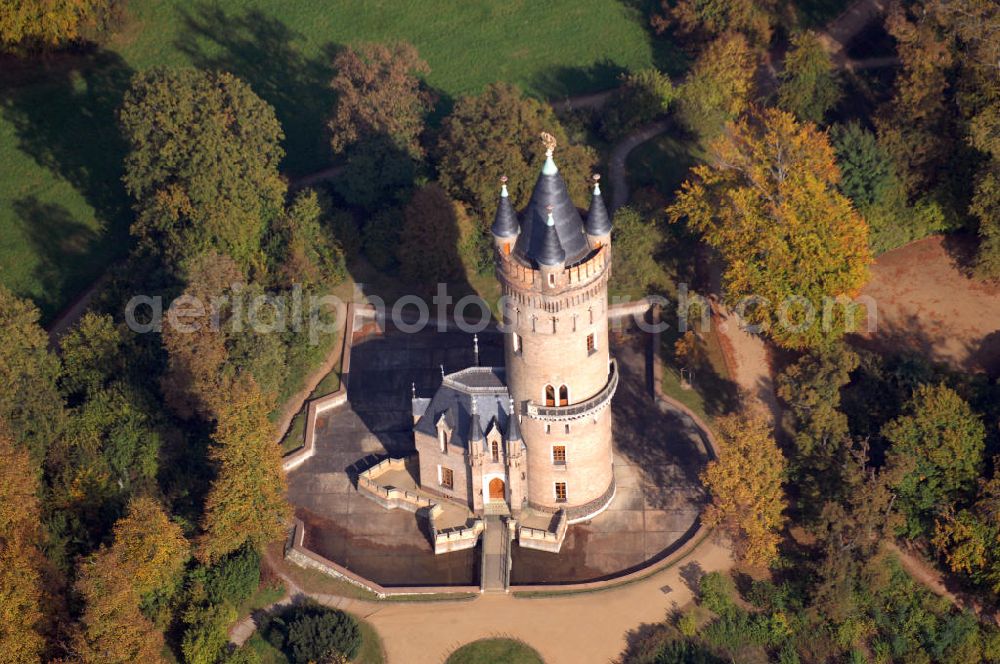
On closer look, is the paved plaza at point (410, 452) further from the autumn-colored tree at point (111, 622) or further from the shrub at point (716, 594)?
the autumn-colored tree at point (111, 622)

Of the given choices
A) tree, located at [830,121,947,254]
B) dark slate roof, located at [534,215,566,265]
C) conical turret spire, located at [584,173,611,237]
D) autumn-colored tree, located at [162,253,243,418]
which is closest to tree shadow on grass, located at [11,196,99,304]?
autumn-colored tree, located at [162,253,243,418]

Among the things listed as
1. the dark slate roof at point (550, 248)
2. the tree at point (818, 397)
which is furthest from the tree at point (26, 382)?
the tree at point (818, 397)

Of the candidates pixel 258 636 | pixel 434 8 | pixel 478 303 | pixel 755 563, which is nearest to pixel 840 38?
pixel 434 8

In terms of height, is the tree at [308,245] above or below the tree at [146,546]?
above

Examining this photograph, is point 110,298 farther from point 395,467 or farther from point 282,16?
point 282,16

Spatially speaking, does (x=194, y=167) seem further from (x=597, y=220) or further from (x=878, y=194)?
(x=878, y=194)

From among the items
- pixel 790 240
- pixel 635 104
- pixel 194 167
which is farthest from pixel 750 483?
pixel 194 167

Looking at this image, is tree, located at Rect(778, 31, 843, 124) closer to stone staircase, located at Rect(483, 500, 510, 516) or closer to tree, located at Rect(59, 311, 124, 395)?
stone staircase, located at Rect(483, 500, 510, 516)

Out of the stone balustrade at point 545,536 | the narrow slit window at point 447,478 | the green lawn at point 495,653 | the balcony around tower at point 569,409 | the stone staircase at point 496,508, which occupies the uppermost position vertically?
the balcony around tower at point 569,409
